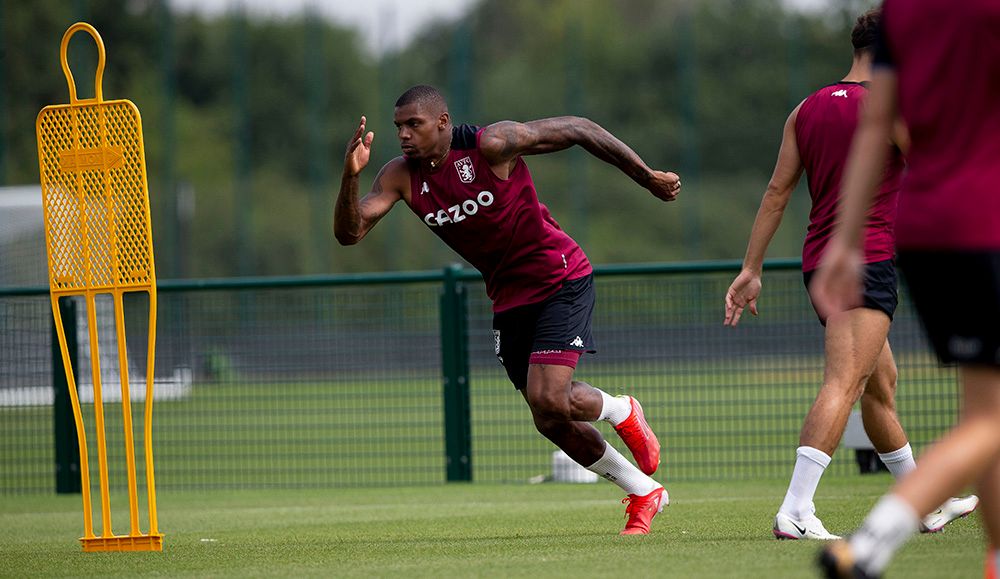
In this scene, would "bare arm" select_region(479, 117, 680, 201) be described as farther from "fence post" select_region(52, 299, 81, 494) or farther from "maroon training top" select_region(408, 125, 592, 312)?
"fence post" select_region(52, 299, 81, 494)

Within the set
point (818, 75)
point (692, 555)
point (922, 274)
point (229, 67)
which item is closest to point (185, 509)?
point (692, 555)

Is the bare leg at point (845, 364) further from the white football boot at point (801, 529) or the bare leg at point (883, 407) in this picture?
the bare leg at point (883, 407)

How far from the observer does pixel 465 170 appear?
268 inches

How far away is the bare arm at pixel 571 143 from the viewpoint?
6.58 m

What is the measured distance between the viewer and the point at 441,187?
6.81 m

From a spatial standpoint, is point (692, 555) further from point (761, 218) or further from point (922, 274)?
point (922, 274)

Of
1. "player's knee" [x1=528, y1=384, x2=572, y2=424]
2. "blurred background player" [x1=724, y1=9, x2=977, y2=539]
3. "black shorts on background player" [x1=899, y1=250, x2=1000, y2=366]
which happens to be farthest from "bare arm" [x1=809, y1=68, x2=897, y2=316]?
"player's knee" [x1=528, y1=384, x2=572, y2=424]

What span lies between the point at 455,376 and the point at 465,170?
4.29 metres

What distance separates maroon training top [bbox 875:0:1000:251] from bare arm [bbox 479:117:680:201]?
3.02 m

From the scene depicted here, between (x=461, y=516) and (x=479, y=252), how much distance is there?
2099mm

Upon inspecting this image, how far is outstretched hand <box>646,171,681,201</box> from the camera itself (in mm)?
6551

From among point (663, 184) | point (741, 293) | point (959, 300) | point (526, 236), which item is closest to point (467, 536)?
point (526, 236)

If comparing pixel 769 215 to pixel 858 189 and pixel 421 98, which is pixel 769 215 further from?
pixel 858 189

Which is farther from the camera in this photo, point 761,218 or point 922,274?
point 761,218
